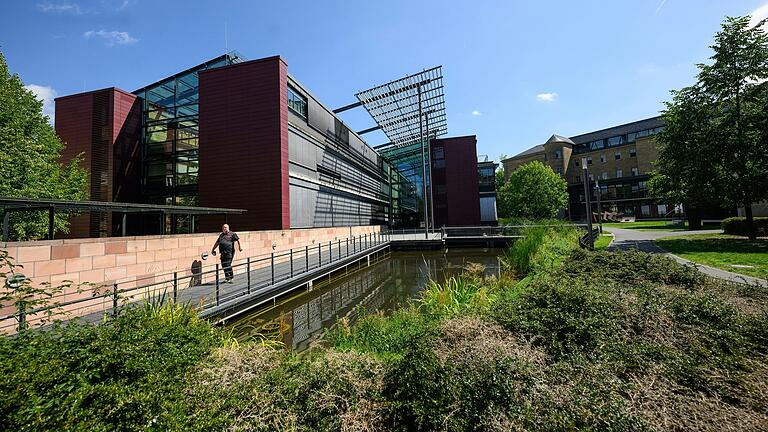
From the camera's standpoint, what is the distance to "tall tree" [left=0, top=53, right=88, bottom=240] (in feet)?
46.6

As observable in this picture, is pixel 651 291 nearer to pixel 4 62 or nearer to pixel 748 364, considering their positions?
pixel 748 364

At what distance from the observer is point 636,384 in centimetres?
249

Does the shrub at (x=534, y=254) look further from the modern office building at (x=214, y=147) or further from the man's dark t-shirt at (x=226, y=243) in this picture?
the modern office building at (x=214, y=147)

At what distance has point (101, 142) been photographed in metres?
20.7

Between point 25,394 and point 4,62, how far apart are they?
23.5 metres

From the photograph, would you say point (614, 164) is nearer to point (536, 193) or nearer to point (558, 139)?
point (558, 139)

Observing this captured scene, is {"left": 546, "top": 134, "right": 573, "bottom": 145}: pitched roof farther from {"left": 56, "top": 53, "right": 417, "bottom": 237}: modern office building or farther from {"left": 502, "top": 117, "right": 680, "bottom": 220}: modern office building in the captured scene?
{"left": 56, "top": 53, "right": 417, "bottom": 237}: modern office building

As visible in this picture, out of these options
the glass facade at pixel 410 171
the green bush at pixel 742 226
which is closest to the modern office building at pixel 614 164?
the glass facade at pixel 410 171

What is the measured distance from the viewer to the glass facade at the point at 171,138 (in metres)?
20.5

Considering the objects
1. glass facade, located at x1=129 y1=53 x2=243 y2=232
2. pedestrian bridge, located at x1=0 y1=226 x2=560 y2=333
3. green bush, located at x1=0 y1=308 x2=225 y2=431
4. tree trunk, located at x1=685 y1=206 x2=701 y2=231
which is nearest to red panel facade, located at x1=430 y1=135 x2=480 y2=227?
tree trunk, located at x1=685 y1=206 x2=701 y2=231

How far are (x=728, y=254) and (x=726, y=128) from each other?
7511 mm

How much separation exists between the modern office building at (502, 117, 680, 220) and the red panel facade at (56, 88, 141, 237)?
57.0 meters

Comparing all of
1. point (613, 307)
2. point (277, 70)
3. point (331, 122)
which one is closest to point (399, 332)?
point (613, 307)

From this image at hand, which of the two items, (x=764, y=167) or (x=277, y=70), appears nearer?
(x=764, y=167)
